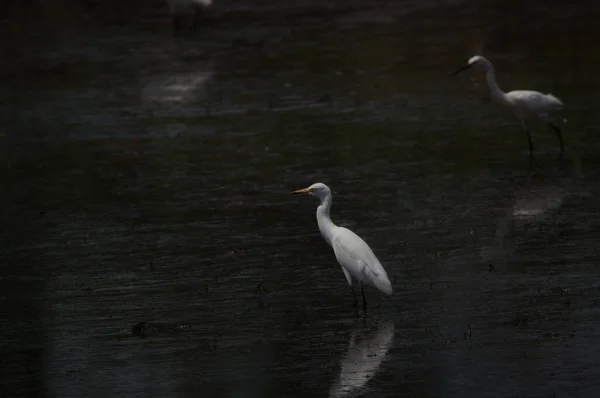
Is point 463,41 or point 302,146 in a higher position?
point 302,146

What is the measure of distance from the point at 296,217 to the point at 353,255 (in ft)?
10.6

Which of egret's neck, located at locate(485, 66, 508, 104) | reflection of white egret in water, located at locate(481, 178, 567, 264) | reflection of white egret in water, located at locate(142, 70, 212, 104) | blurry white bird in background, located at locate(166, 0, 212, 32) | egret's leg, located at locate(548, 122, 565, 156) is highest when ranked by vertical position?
reflection of white egret in water, located at locate(481, 178, 567, 264)

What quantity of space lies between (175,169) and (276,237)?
3673 mm

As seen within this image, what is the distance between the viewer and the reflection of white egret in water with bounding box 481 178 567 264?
464 inches

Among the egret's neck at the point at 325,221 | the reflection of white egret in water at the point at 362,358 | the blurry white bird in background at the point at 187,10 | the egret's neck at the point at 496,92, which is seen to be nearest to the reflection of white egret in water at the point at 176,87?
the egret's neck at the point at 496,92

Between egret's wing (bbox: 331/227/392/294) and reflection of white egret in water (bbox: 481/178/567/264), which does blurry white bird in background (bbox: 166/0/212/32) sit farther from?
egret's wing (bbox: 331/227/392/294)

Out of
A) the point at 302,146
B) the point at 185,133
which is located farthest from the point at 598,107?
the point at 185,133

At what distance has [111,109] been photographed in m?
20.4

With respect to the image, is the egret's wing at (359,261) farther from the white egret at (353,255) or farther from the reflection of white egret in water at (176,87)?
the reflection of white egret in water at (176,87)

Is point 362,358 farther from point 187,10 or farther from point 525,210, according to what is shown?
point 187,10

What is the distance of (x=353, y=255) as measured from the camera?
33.6 feet

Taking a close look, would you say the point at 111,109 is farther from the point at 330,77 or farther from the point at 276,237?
the point at 276,237

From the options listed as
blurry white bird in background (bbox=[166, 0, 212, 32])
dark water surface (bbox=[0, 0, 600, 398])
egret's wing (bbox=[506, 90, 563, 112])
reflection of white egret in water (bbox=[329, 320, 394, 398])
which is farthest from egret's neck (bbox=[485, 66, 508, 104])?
blurry white bird in background (bbox=[166, 0, 212, 32])

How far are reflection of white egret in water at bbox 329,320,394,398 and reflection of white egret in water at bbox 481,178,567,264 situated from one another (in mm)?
2127
